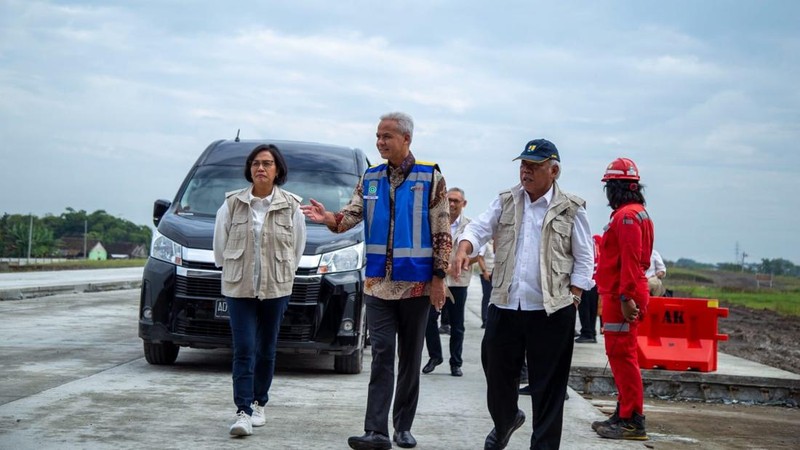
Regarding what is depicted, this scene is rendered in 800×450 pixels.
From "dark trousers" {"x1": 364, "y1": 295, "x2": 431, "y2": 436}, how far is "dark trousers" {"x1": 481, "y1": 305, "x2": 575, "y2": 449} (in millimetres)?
536

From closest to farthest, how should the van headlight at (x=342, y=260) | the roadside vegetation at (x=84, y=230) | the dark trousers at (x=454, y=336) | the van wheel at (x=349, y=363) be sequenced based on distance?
the van headlight at (x=342, y=260) < the van wheel at (x=349, y=363) < the dark trousers at (x=454, y=336) < the roadside vegetation at (x=84, y=230)

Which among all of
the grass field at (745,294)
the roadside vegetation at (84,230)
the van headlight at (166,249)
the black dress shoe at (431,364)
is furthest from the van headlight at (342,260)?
the roadside vegetation at (84,230)

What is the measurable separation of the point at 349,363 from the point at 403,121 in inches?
173

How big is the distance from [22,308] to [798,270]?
17414cm

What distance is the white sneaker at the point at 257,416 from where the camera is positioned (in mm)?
7160

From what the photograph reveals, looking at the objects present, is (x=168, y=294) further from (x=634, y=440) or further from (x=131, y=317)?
Result: (x=131, y=317)

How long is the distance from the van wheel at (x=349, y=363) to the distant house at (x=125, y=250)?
170 m

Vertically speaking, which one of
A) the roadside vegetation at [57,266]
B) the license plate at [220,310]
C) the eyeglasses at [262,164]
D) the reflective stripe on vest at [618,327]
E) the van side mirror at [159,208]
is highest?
the eyeglasses at [262,164]

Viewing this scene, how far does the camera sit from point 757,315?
33062 mm

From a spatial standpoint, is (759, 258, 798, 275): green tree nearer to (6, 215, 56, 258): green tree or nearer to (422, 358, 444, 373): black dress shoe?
(6, 215, 56, 258): green tree

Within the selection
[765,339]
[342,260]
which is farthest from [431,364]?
[765,339]

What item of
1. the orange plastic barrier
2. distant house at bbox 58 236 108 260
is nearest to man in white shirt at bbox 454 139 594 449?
the orange plastic barrier

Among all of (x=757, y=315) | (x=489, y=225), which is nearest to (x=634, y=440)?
(x=489, y=225)

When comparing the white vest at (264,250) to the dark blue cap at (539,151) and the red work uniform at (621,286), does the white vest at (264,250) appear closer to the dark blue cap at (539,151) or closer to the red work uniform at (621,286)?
the dark blue cap at (539,151)
